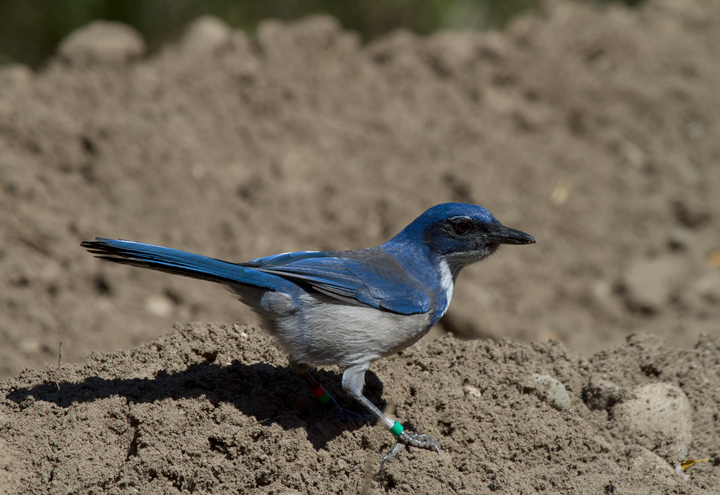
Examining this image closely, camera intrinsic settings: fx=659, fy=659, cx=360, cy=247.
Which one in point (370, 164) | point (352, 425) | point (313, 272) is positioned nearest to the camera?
point (352, 425)

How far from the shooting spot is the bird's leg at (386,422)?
3.54 metres

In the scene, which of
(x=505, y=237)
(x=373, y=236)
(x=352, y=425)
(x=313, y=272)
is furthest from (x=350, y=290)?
(x=373, y=236)

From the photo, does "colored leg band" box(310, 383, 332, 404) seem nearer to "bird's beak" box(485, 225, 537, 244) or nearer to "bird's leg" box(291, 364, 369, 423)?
"bird's leg" box(291, 364, 369, 423)

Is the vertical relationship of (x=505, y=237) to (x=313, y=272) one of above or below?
above

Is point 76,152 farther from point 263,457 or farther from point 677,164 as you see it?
point 677,164

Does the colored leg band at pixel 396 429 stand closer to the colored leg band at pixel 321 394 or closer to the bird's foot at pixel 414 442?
the bird's foot at pixel 414 442

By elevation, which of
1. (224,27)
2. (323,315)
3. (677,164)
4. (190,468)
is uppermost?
(224,27)

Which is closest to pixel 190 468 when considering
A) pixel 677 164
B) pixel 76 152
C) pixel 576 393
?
pixel 576 393

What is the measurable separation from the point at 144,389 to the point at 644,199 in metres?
6.49

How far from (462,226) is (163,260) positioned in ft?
5.94

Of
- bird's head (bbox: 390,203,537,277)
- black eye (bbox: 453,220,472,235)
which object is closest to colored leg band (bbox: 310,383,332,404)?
bird's head (bbox: 390,203,537,277)

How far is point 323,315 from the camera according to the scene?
3.73 metres

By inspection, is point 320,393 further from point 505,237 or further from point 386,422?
point 505,237

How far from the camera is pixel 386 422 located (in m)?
3.59
